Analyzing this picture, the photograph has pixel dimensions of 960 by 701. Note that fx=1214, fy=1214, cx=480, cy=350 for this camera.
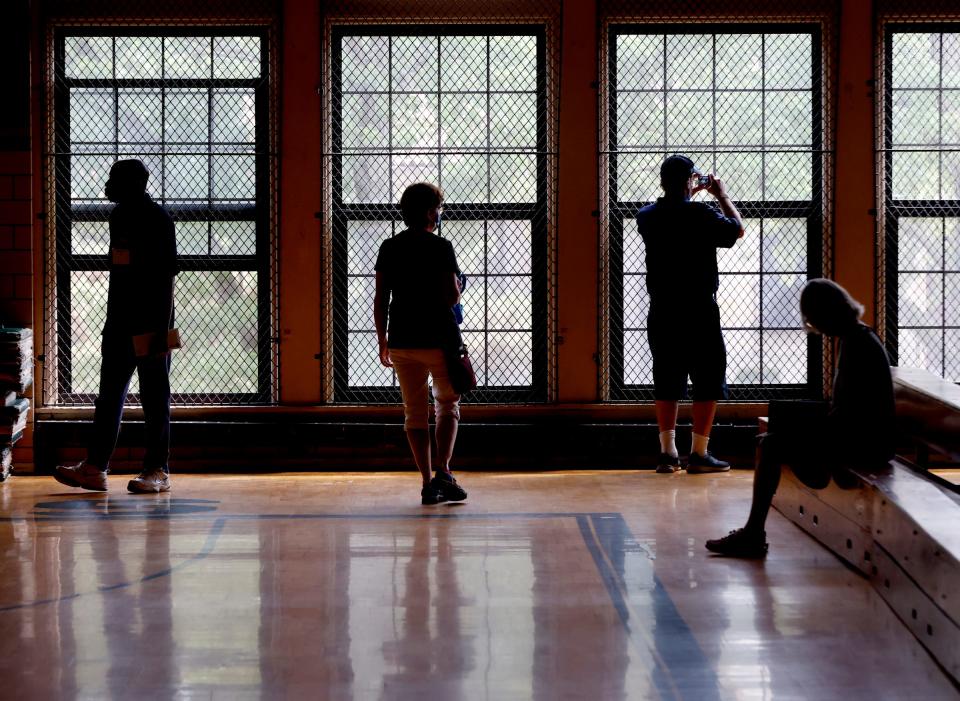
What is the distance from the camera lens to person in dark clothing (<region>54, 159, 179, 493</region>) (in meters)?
5.63

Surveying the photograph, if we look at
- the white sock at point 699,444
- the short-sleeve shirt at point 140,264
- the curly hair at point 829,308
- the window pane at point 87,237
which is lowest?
the white sock at point 699,444

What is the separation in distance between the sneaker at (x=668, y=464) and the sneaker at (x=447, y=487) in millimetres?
1338

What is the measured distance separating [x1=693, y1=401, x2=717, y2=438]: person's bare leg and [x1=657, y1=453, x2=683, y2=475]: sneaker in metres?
0.18

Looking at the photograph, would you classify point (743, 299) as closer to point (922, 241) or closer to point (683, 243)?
point (683, 243)

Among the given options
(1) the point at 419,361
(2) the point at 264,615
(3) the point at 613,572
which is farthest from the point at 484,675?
(1) the point at 419,361

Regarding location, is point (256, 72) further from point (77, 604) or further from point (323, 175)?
point (77, 604)

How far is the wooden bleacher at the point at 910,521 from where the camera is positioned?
317 cm

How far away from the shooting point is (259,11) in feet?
21.4

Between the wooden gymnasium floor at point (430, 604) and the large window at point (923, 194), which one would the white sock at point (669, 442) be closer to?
the wooden gymnasium floor at point (430, 604)

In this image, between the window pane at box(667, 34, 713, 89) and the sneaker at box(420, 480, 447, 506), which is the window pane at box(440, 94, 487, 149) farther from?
the sneaker at box(420, 480, 447, 506)

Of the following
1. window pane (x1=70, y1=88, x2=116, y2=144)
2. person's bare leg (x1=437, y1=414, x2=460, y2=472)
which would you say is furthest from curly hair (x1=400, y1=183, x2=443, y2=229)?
window pane (x1=70, y1=88, x2=116, y2=144)

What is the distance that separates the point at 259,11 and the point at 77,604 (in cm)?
379

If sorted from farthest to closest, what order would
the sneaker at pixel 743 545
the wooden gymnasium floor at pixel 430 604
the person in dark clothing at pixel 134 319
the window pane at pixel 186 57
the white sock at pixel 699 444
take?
Result: the window pane at pixel 186 57 < the white sock at pixel 699 444 < the person in dark clothing at pixel 134 319 < the sneaker at pixel 743 545 < the wooden gymnasium floor at pixel 430 604

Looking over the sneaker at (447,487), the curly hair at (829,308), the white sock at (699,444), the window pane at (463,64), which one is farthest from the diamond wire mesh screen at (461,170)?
the curly hair at (829,308)
